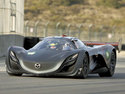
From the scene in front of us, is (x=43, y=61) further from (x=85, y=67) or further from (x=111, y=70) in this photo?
(x=111, y=70)

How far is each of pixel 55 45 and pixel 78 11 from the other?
88160mm

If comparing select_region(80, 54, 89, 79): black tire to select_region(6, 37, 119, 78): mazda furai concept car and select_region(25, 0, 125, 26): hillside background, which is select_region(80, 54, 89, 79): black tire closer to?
select_region(6, 37, 119, 78): mazda furai concept car

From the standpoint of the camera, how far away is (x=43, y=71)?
445 inches

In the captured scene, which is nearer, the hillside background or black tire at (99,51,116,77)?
black tire at (99,51,116,77)

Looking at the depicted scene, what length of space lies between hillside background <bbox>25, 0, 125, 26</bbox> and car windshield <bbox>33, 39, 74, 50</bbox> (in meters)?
80.8

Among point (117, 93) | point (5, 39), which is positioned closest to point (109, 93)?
point (117, 93)

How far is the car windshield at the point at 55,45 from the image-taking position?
40.1 ft

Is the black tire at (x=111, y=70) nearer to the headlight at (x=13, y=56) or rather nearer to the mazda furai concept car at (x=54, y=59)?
the mazda furai concept car at (x=54, y=59)

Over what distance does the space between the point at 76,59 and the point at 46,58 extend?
76cm

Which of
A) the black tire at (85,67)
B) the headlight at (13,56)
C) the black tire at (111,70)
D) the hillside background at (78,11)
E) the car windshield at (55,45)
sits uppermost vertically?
the car windshield at (55,45)

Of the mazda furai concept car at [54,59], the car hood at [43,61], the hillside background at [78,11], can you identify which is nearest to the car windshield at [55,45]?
the mazda furai concept car at [54,59]

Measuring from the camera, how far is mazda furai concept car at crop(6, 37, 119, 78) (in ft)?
37.2

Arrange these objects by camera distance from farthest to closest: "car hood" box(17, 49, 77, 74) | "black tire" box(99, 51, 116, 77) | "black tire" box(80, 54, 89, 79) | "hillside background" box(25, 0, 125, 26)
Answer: "hillside background" box(25, 0, 125, 26) < "black tire" box(99, 51, 116, 77) < "black tire" box(80, 54, 89, 79) < "car hood" box(17, 49, 77, 74)

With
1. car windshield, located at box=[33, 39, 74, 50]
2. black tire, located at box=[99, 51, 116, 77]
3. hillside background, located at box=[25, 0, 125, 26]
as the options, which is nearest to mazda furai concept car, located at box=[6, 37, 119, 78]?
car windshield, located at box=[33, 39, 74, 50]
